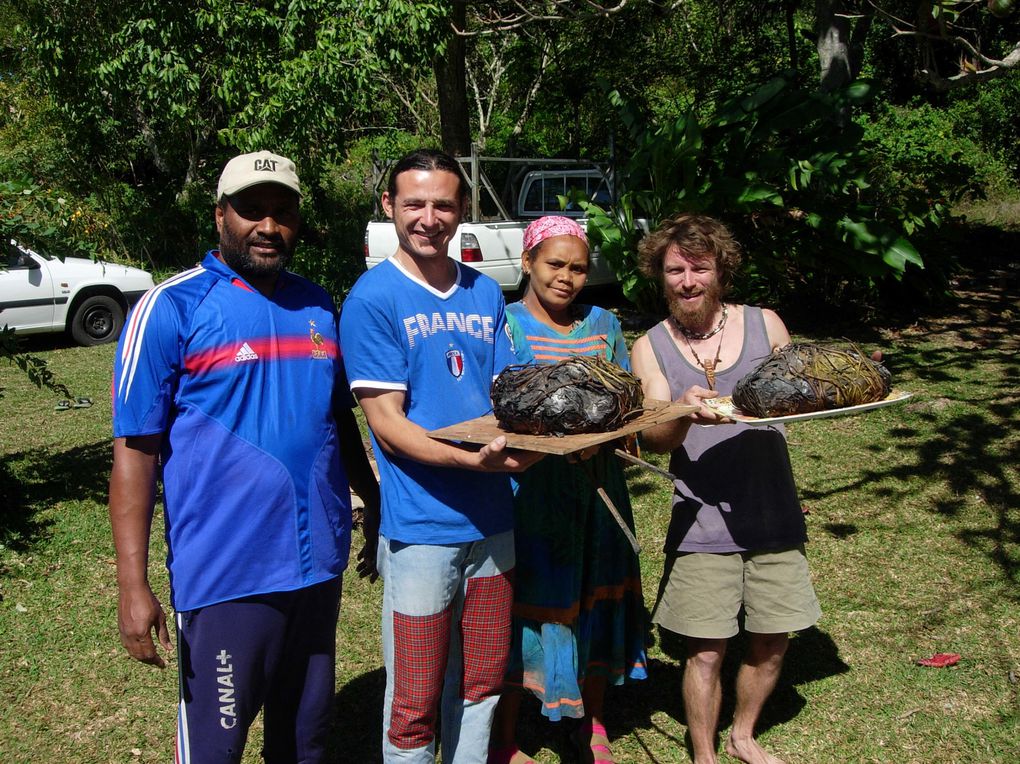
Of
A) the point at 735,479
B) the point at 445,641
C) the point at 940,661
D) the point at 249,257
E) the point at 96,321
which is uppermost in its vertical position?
the point at 249,257

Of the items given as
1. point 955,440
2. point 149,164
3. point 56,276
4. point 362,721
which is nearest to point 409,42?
point 56,276

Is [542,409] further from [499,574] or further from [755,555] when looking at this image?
[755,555]

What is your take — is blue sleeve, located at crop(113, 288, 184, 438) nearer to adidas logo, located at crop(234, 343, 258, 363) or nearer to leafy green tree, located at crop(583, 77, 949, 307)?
adidas logo, located at crop(234, 343, 258, 363)

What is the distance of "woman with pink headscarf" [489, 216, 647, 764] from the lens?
122 inches

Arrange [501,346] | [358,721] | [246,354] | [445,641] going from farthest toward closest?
[358,721]
[501,346]
[445,641]
[246,354]

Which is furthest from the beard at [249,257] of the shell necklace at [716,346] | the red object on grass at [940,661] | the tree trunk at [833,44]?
the tree trunk at [833,44]

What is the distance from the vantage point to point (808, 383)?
273cm

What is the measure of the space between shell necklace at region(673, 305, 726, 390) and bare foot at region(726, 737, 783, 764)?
137 cm

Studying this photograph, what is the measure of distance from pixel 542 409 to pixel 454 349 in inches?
13.2

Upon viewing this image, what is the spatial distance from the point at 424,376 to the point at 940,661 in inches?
112

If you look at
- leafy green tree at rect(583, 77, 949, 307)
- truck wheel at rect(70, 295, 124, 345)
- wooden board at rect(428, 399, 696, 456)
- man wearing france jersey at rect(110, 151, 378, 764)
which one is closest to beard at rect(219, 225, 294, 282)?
man wearing france jersey at rect(110, 151, 378, 764)

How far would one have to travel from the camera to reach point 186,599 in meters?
2.30

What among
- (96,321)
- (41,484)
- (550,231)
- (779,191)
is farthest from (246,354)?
(96,321)

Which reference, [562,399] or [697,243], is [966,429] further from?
[562,399]
